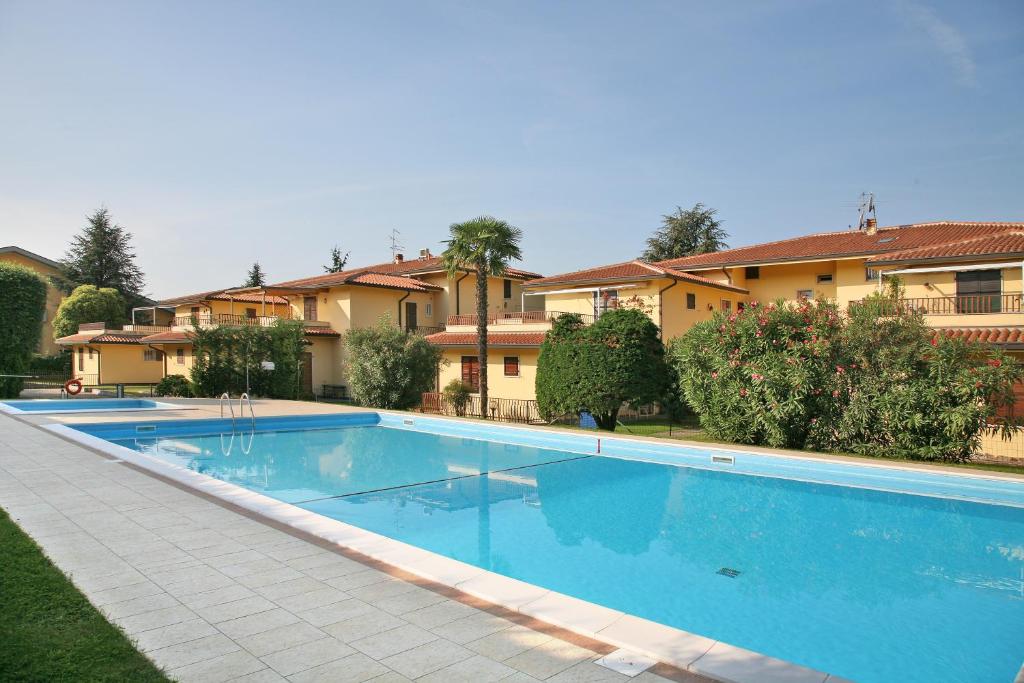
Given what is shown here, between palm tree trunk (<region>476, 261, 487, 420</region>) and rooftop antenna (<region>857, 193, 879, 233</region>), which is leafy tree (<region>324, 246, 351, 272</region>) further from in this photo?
rooftop antenna (<region>857, 193, 879, 233</region>)

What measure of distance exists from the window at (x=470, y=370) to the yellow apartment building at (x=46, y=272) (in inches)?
1329

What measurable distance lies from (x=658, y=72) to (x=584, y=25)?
3525 millimetres

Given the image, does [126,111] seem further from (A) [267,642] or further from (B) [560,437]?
(A) [267,642]

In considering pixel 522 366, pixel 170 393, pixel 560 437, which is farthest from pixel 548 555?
pixel 170 393

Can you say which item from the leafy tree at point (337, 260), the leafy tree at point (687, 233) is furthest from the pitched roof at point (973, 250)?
the leafy tree at point (337, 260)

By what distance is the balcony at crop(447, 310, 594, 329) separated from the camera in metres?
26.0

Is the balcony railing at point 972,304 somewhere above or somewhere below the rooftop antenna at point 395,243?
below

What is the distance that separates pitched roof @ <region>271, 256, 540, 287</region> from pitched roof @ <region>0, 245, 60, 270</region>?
2184cm

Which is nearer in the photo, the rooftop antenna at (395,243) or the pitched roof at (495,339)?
the pitched roof at (495,339)

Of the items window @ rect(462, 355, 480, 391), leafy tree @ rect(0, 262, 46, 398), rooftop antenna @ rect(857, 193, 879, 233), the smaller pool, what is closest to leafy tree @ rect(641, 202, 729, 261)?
rooftop antenna @ rect(857, 193, 879, 233)

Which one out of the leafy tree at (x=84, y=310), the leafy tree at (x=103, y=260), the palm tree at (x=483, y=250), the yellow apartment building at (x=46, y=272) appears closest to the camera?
the palm tree at (x=483, y=250)

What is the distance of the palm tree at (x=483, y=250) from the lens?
23.3 metres

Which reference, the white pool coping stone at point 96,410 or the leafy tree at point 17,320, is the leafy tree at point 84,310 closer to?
the leafy tree at point 17,320

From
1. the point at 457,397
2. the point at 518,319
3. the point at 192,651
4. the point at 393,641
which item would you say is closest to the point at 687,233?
the point at 518,319
